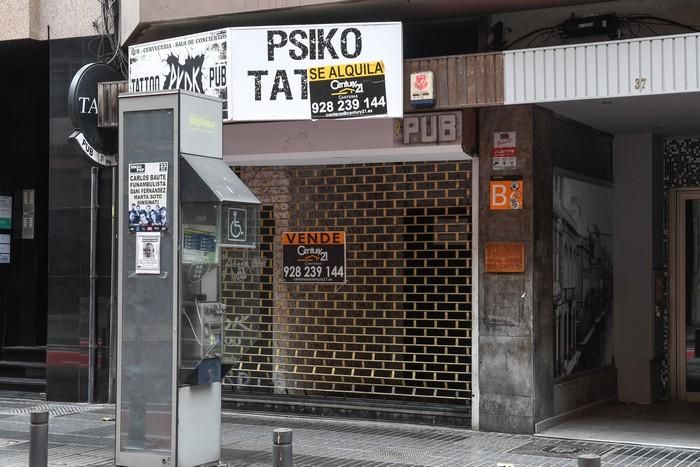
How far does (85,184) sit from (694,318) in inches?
329

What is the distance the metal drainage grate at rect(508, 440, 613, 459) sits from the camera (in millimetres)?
10094

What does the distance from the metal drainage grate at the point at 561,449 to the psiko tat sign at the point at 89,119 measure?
20.5 ft

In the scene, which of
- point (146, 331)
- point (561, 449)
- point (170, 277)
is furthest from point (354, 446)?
point (170, 277)

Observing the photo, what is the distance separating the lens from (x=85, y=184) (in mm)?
13961

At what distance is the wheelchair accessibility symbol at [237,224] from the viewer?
369 inches

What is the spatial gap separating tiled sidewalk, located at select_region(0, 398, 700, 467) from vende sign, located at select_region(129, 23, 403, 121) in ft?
11.2

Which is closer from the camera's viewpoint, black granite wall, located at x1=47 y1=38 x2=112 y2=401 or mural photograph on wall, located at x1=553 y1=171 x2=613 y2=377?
mural photograph on wall, located at x1=553 y1=171 x2=613 y2=377

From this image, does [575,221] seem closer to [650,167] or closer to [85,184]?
[650,167]

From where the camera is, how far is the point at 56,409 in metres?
13.3

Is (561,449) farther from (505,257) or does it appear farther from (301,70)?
(301,70)

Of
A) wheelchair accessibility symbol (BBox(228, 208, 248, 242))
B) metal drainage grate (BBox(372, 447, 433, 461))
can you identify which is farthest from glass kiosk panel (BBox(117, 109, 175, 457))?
metal drainage grate (BBox(372, 447, 433, 461))

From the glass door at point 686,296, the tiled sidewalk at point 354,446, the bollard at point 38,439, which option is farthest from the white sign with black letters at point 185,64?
the glass door at point 686,296

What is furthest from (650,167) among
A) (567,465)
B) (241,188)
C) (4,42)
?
(4,42)

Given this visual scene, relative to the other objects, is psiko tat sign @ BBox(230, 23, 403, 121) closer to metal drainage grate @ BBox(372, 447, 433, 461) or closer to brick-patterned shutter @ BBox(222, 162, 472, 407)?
brick-patterned shutter @ BBox(222, 162, 472, 407)
